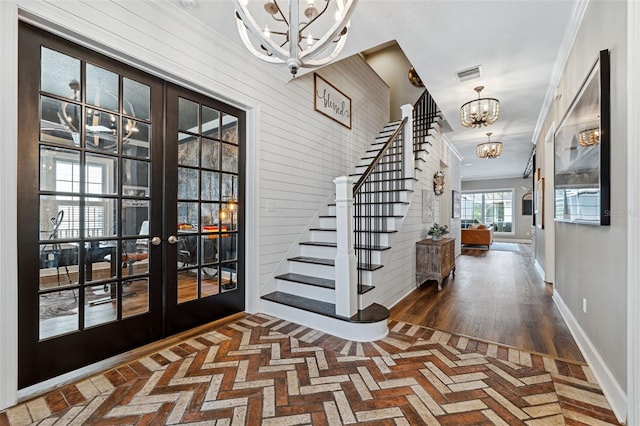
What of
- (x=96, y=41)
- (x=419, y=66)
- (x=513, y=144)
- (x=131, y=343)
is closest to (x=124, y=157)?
(x=96, y=41)

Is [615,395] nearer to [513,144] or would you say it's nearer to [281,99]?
[281,99]

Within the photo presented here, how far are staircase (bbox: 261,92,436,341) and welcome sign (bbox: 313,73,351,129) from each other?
3.42ft

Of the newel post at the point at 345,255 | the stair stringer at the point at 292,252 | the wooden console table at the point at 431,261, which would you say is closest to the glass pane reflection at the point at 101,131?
the newel post at the point at 345,255

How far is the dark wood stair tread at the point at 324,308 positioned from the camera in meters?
2.64

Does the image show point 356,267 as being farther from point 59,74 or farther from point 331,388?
point 59,74

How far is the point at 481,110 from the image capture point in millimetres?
4160

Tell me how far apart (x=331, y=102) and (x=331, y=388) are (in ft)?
12.7

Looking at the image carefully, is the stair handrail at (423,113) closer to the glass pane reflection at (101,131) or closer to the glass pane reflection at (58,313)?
the glass pane reflection at (101,131)

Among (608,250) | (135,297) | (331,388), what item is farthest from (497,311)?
(135,297)

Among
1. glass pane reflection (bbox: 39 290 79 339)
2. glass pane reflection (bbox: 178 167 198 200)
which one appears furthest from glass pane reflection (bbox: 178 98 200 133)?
glass pane reflection (bbox: 39 290 79 339)

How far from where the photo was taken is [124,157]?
7.47 feet

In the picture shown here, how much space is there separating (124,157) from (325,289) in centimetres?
218

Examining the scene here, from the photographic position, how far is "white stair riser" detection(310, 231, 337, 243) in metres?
3.82

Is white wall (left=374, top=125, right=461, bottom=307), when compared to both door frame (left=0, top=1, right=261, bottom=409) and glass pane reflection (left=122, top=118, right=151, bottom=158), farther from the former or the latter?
door frame (left=0, top=1, right=261, bottom=409)
